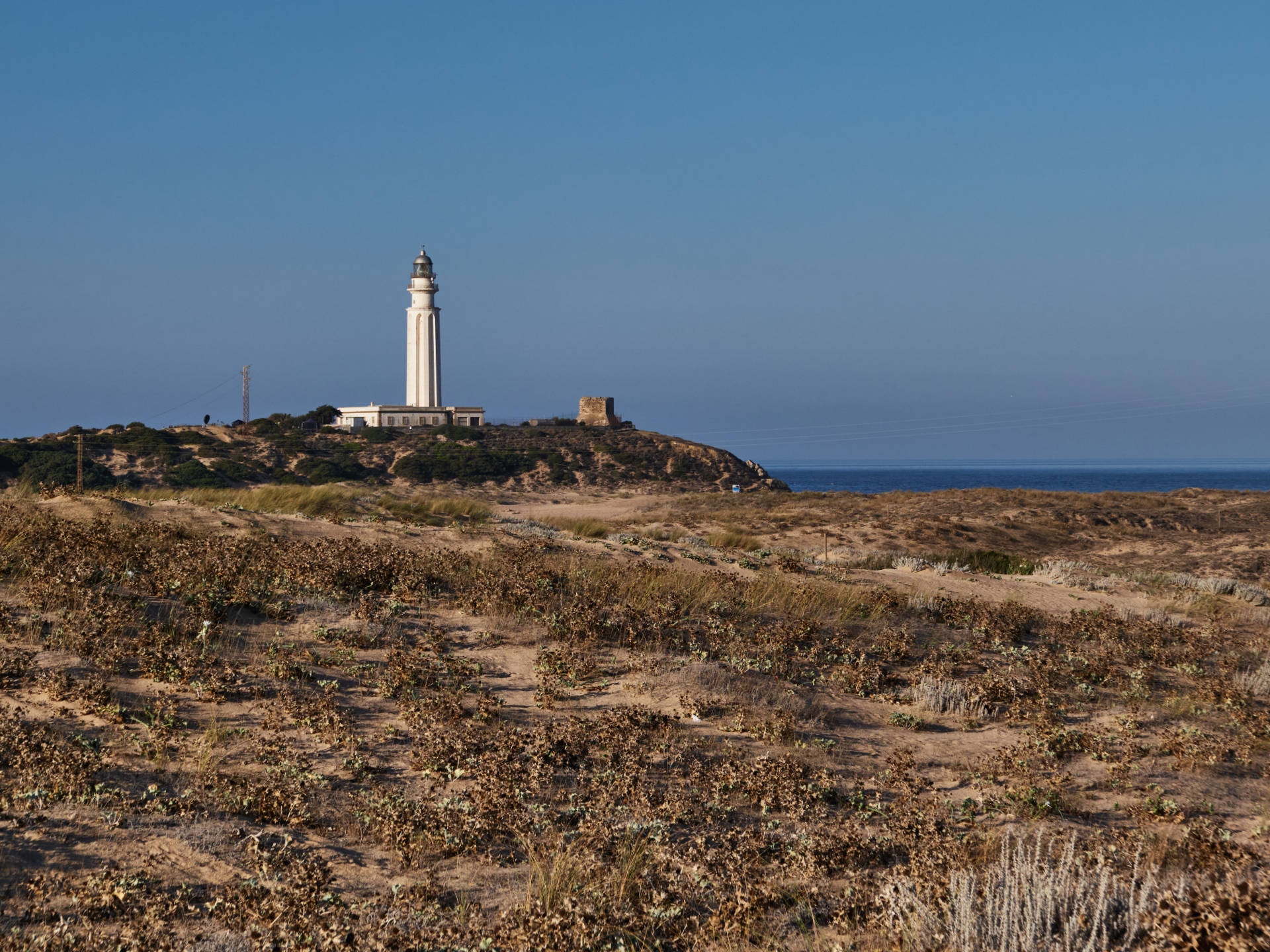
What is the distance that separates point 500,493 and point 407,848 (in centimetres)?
4717

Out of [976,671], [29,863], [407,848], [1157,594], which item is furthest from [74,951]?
[1157,594]

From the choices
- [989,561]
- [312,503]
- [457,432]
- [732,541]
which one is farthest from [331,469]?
[989,561]

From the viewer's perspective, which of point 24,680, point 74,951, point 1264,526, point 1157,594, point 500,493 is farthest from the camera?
point 500,493

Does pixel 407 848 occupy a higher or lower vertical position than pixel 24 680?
lower

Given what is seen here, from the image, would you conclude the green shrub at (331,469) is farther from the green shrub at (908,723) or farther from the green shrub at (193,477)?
the green shrub at (908,723)

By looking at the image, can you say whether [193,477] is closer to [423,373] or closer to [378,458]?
[378,458]

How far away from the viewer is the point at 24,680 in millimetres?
7648

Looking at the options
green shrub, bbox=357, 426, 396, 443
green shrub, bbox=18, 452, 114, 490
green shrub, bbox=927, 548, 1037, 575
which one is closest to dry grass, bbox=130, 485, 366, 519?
green shrub, bbox=927, 548, 1037, 575

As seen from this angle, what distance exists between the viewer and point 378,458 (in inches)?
2308

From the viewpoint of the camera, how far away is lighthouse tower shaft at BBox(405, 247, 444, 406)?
78.0m

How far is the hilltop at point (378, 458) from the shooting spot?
47.0 metres

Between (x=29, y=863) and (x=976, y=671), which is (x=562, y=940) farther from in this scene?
(x=976, y=671)

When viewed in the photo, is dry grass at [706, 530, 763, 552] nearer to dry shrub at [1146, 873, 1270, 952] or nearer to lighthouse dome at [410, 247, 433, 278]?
dry shrub at [1146, 873, 1270, 952]

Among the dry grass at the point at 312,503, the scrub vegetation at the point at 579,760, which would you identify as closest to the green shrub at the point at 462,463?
the dry grass at the point at 312,503
